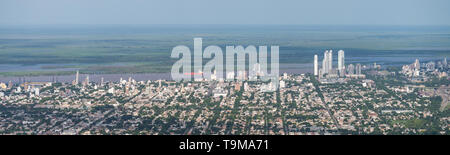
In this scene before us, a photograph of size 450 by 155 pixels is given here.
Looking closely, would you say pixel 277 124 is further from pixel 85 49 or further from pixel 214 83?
pixel 85 49

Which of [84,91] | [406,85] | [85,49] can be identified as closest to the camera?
[84,91]

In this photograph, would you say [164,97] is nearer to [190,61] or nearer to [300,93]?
[300,93]
